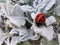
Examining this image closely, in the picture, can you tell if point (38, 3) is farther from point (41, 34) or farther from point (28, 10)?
point (41, 34)

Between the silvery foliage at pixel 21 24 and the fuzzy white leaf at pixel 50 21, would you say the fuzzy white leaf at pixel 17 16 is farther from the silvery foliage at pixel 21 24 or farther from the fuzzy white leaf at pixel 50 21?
the fuzzy white leaf at pixel 50 21

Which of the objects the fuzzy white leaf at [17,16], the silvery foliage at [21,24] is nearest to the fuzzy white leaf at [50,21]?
the silvery foliage at [21,24]

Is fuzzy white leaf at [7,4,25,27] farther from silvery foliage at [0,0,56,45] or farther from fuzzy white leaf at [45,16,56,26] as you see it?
fuzzy white leaf at [45,16,56,26]

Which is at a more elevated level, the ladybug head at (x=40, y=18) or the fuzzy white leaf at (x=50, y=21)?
the ladybug head at (x=40, y=18)

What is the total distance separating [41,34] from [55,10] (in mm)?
180

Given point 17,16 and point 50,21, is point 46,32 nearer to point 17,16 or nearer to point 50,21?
point 50,21

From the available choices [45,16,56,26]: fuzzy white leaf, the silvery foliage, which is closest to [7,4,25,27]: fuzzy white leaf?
the silvery foliage

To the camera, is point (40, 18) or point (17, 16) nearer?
point (40, 18)

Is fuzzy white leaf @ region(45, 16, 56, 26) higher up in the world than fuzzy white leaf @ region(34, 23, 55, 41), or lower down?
higher up

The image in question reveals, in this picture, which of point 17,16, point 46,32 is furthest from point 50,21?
point 17,16

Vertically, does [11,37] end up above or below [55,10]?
below

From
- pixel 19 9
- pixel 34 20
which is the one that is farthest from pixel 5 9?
pixel 34 20

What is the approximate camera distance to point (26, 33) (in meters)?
0.98

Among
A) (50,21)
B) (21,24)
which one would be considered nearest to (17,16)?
(21,24)
